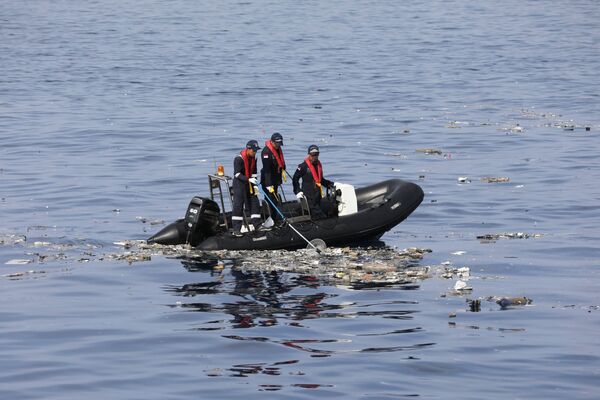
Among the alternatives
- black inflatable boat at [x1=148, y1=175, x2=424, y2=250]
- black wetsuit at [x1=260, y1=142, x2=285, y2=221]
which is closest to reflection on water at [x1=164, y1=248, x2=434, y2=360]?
black inflatable boat at [x1=148, y1=175, x2=424, y2=250]

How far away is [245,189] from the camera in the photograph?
2559 centimetres

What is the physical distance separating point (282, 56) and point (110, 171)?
34.8 metres

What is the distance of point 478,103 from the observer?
5197cm

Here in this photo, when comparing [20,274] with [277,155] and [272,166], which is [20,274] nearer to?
[272,166]

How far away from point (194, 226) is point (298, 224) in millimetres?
2183

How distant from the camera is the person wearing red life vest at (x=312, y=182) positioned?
26.1 metres

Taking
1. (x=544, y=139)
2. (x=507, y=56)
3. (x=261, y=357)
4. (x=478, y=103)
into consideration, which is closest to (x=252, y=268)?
(x=261, y=357)

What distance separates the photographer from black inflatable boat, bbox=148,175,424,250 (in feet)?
83.3

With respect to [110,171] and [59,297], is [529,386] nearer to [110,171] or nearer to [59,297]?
[59,297]

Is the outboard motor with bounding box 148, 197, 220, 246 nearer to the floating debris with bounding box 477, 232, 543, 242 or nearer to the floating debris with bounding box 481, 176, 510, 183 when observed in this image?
the floating debris with bounding box 477, 232, 543, 242

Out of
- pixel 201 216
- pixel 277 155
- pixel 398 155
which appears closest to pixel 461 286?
pixel 277 155

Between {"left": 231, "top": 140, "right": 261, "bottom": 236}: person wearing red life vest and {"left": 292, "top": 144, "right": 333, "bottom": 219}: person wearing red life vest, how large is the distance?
95 centimetres

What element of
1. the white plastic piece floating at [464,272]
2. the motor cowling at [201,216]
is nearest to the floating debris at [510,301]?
the white plastic piece floating at [464,272]

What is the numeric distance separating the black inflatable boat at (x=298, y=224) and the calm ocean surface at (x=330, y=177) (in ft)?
2.85
